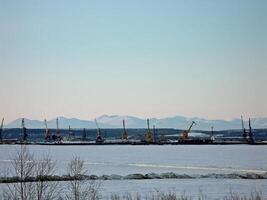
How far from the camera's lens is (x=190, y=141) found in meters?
197

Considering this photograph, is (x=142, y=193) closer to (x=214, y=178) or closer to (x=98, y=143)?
(x=214, y=178)

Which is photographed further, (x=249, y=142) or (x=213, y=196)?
(x=249, y=142)

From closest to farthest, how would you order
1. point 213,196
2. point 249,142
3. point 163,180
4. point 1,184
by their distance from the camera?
point 213,196 → point 1,184 → point 163,180 → point 249,142

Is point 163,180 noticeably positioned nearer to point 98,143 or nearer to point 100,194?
point 100,194

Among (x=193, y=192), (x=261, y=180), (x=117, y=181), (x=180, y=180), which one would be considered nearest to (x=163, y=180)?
(x=180, y=180)

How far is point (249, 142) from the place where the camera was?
189750 millimetres

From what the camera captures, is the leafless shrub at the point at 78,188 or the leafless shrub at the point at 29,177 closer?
the leafless shrub at the point at 29,177

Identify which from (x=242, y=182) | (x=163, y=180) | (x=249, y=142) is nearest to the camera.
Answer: (x=242, y=182)

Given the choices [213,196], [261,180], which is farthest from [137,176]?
[213,196]

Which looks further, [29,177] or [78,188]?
[78,188]

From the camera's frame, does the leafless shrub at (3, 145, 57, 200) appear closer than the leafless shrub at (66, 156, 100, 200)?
Yes

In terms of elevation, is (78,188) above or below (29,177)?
below

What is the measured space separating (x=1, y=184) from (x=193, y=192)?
14.4 m

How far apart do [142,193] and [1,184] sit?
11.7 m
